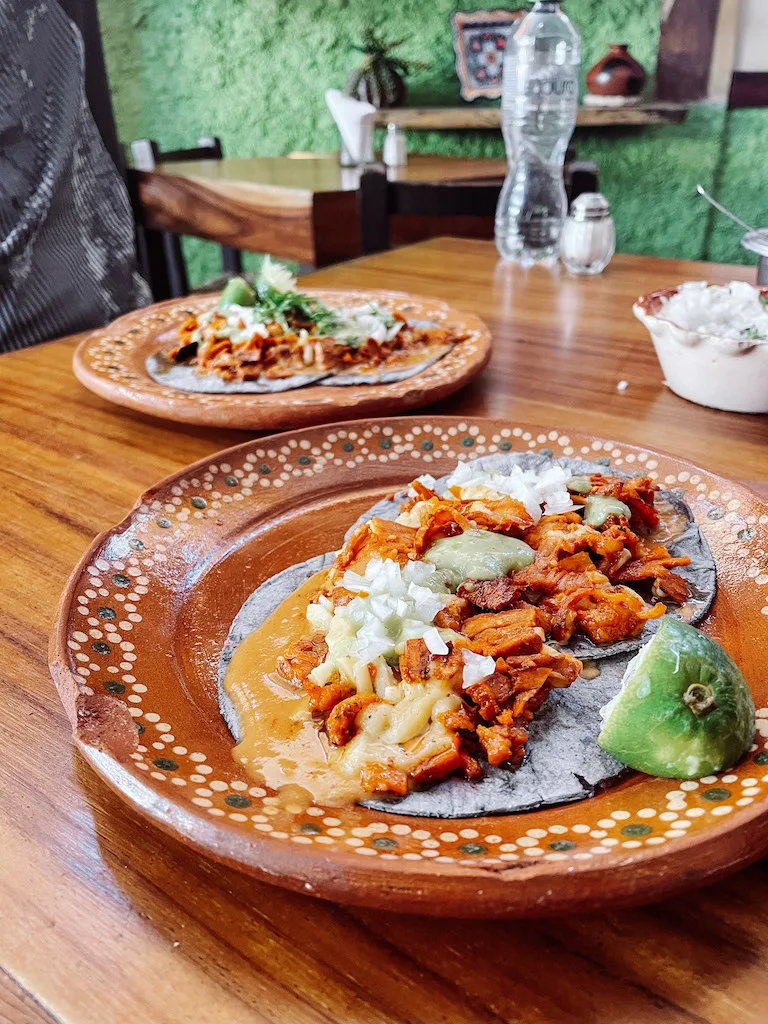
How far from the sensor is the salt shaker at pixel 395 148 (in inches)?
201

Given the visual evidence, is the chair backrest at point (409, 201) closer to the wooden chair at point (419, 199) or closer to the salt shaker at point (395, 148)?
the wooden chair at point (419, 199)

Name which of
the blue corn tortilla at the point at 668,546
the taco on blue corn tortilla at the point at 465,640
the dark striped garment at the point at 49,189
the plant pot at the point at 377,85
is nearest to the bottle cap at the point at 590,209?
the blue corn tortilla at the point at 668,546

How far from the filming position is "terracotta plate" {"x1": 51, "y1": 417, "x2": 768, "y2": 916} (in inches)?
23.8

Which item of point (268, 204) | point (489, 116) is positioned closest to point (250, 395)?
point (268, 204)

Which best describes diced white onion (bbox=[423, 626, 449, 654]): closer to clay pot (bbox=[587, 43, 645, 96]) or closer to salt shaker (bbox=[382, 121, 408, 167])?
salt shaker (bbox=[382, 121, 408, 167])

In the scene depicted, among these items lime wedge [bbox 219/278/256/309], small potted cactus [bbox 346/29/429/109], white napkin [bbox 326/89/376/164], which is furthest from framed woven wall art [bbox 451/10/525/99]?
lime wedge [bbox 219/278/256/309]

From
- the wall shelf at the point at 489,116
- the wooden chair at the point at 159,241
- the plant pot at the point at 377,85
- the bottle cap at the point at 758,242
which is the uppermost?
the plant pot at the point at 377,85

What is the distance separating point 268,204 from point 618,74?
2409 mm

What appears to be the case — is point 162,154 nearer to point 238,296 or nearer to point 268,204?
point 268,204

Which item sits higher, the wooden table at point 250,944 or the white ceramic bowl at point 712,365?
the white ceramic bowl at point 712,365

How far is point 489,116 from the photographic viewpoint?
17.6 ft

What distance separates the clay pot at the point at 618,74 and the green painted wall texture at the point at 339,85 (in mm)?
161

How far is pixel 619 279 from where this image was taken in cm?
268

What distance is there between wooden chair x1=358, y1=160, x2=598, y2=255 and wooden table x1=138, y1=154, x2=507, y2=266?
31 cm
